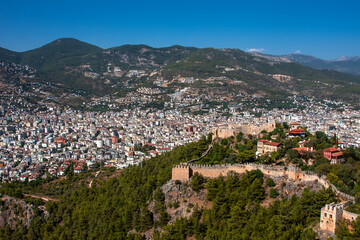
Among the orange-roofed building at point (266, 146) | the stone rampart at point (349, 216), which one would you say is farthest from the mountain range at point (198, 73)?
the stone rampart at point (349, 216)

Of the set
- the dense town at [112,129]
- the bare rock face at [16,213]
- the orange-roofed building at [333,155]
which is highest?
the orange-roofed building at [333,155]

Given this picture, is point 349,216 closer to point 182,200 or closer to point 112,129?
point 182,200

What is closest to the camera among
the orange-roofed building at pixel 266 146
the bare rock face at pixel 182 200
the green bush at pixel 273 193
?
the green bush at pixel 273 193

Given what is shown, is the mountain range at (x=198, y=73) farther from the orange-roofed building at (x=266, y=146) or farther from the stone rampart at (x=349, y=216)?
the stone rampart at (x=349, y=216)

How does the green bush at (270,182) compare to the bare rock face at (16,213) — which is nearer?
the green bush at (270,182)

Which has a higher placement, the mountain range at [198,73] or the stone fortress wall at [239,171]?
the mountain range at [198,73]

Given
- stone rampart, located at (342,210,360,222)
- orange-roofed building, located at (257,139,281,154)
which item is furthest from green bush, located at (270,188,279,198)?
Result: orange-roofed building, located at (257,139,281,154)

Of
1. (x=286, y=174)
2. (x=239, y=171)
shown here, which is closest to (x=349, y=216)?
(x=286, y=174)

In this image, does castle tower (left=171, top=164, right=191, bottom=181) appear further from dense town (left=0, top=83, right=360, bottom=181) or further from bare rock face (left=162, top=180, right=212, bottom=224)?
Answer: dense town (left=0, top=83, right=360, bottom=181)
